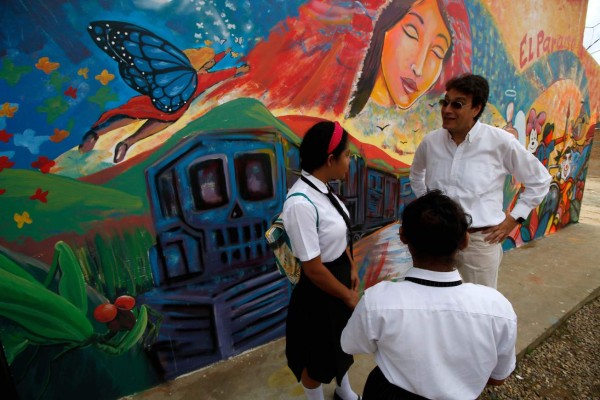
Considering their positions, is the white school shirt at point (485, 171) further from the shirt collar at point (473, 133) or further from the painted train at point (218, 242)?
the painted train at point (218, 242)

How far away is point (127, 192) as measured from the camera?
2.03m

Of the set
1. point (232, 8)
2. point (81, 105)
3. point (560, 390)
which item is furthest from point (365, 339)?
point (560, 390)

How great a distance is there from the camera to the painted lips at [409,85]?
3.19 m

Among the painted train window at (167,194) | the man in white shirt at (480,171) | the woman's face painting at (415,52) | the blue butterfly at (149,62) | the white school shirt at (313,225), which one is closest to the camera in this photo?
the white school shirt at (313,225)

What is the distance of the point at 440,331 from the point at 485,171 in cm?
134

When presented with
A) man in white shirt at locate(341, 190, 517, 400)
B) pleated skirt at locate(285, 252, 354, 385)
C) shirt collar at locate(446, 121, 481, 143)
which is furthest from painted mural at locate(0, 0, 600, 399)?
man in white shirt at locate(341, 190, 517, 400)

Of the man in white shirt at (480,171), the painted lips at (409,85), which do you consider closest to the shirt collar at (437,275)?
the man in white shirt at (480,171)

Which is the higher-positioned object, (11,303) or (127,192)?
(127,192)

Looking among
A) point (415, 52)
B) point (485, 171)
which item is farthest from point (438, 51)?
point (485, 171)

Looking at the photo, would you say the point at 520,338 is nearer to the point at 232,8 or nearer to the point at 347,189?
the point at 347,189

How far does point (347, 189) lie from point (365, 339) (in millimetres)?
1953

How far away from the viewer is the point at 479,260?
211 centimetres

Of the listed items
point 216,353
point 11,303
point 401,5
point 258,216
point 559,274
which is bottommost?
point 559,274

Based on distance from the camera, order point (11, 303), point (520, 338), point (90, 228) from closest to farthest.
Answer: point (11, 303)
point (90, 228)
point (520, 338)
